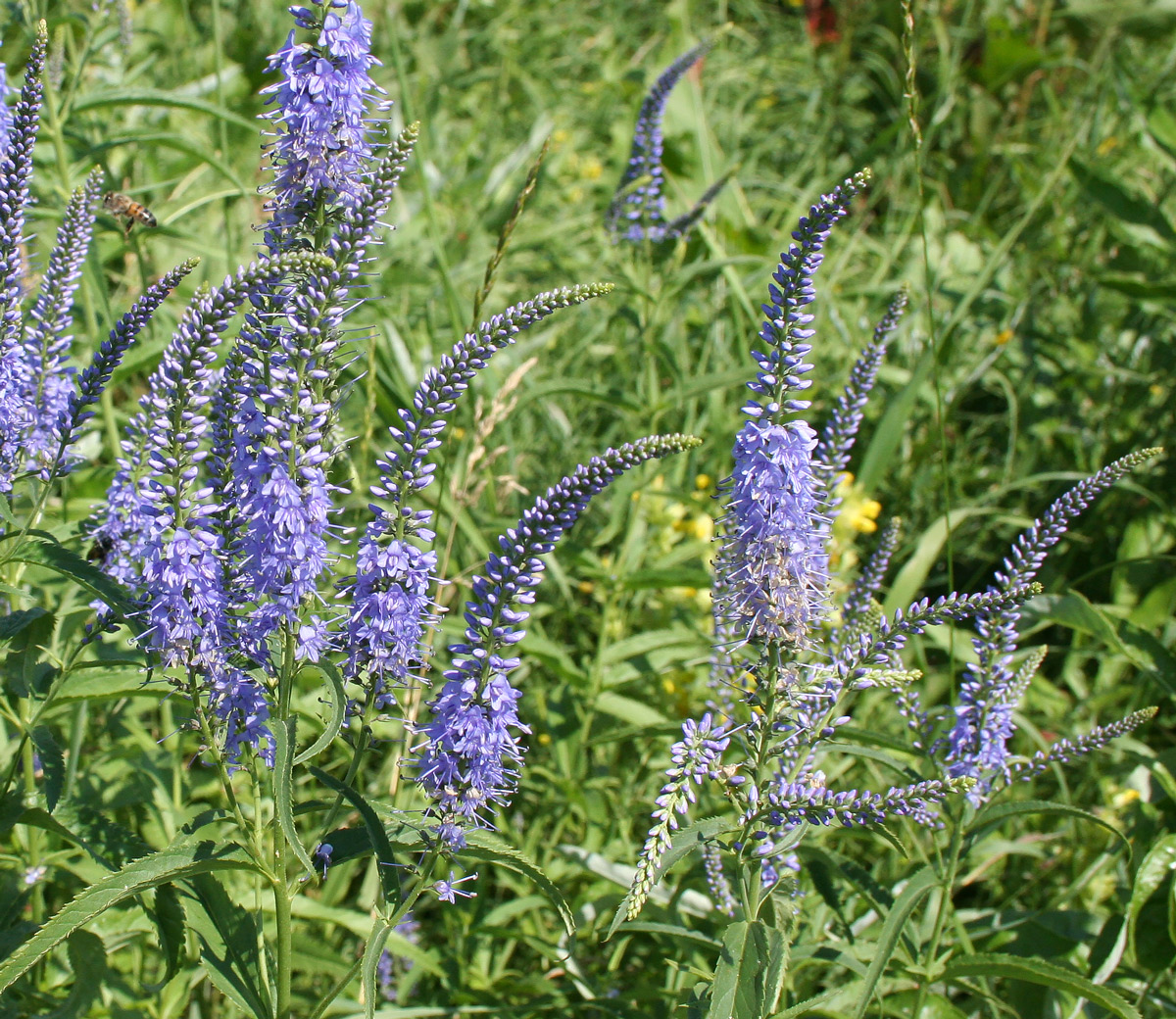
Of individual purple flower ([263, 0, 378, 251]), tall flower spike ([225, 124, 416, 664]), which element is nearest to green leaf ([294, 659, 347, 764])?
tall flower spike ([225, 124, 416, 664])

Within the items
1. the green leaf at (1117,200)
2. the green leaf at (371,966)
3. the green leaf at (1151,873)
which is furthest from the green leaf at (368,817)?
the green leaf at (1117,200)

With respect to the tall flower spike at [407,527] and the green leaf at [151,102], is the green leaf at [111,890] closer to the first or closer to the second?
the tall flower spike at [407,527]

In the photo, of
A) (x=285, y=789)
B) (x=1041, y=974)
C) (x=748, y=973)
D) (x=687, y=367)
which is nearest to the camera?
(x=285, y=789)

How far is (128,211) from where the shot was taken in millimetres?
3031

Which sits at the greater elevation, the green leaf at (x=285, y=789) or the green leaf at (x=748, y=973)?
the green leaf at (x=285, y=789)

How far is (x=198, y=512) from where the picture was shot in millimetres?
1905

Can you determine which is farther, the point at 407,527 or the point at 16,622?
the point at 16,622

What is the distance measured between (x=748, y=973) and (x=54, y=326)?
82.0 inches

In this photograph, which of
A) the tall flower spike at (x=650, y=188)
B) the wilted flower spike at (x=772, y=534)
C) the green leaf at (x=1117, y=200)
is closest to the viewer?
the wilted flower spike at (x=772, y=534)

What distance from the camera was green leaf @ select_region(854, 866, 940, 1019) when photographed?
6.82ft

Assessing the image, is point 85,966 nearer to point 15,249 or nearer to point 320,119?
point 15,249

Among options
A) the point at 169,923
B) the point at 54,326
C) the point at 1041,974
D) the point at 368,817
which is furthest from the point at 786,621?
the point at 54,326

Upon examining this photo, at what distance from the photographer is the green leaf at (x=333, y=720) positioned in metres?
1.74

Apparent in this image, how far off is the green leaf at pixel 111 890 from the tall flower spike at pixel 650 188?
2720 millimetres
